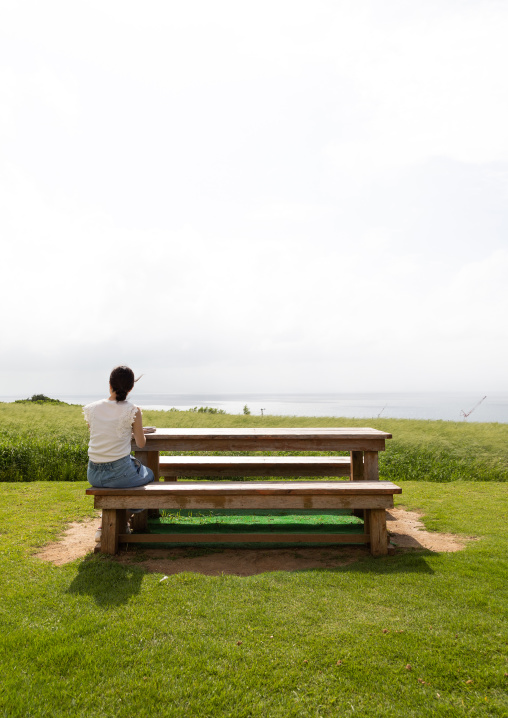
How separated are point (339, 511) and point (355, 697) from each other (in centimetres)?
491

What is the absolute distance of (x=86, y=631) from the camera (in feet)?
11.4

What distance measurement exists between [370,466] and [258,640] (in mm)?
3387

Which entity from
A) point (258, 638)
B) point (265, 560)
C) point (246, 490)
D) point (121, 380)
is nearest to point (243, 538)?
point (265, 560)

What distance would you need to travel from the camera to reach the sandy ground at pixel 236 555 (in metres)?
5.00

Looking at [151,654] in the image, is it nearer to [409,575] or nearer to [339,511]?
[409,575]

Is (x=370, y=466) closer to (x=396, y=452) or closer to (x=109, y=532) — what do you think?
(x=109, y=532)

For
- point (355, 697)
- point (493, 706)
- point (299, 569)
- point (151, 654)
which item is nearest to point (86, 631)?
point (151, 654)

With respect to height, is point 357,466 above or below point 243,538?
above

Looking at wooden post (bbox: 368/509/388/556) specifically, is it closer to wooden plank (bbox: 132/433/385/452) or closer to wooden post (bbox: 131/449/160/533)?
wooden plank (bbox: 132/433/385/452)

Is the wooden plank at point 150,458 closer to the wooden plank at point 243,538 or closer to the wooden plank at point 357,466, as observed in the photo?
the wooden plank at point 243,538

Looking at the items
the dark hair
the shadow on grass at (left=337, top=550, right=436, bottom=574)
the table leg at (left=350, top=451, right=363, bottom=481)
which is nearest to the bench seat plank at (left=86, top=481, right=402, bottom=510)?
the shadow on grass at (left=337, top=550, right=436, bottom=574)

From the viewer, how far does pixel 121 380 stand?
5.20m

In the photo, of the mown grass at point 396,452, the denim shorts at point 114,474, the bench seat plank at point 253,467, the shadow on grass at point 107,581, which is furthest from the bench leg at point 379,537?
the mown grass at point 396,452

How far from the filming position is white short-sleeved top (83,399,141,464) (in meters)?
5.20
